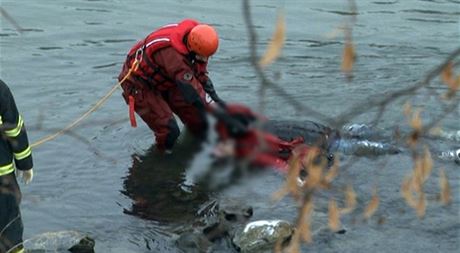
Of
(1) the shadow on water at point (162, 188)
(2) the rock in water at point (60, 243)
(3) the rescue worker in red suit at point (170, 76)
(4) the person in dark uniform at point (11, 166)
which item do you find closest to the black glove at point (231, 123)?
(4) the person in dark uniform at point (11, 166)

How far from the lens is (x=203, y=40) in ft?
29.8

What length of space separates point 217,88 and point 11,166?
5.71m

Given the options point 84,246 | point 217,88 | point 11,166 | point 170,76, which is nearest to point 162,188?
point 170,76

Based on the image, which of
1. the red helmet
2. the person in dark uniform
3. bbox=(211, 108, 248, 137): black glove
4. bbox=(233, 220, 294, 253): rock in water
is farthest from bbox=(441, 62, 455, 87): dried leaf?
the red helmet

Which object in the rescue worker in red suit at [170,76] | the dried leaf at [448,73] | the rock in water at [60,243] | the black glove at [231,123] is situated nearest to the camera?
the black glove at [231,123]

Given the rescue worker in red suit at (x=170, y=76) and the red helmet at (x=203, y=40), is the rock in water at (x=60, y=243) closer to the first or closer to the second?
the rescue worker in red suit at (x=170, y=76)

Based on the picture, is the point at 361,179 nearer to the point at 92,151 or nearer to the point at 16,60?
the point at 92,151

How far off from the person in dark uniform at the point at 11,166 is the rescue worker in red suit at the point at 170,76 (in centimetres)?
223

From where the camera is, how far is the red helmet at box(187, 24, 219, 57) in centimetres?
908

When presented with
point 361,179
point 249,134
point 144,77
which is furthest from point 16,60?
point 249,134

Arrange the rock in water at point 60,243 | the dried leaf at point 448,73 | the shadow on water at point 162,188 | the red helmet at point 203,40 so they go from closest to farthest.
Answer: the dried leaf at point 448,73, the rock in water at point 60,243, the shadow on water at point 162,188, the red helmet at point 203,40

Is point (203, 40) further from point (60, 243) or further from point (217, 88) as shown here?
point (217, 88)

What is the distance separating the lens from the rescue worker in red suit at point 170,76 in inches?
365

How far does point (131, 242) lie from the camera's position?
8172mm
